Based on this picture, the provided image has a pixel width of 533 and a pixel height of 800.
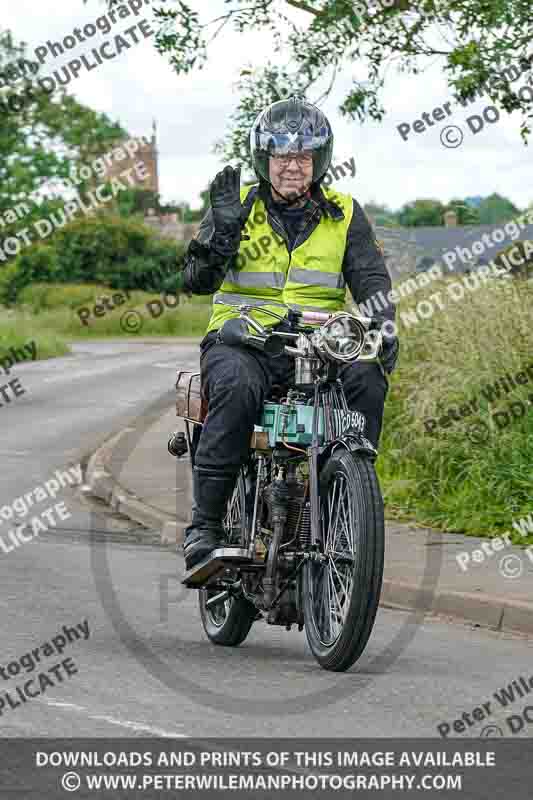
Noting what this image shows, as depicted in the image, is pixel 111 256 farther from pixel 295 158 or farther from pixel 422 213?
pixel 295 158

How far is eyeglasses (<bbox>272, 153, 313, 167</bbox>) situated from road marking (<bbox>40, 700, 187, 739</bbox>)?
240cm

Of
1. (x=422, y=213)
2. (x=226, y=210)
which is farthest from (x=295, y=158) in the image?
(x=422, y=213)

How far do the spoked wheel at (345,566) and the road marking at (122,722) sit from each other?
923 mm

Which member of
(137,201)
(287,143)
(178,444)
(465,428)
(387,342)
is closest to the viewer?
(387,342)

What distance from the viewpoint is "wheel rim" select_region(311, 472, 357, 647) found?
6.11m

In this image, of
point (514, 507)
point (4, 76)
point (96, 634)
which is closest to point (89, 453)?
point (514, 507)

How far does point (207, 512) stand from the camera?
6797 mm

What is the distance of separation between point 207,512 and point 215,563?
1.07 feet

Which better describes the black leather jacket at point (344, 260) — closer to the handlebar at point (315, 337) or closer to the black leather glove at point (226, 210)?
the black leather glove at point (226, 210)

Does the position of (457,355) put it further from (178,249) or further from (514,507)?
(178,249)

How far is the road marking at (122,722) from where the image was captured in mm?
5379

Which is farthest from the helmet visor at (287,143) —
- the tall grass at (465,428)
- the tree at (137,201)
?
the tree at (137,201)

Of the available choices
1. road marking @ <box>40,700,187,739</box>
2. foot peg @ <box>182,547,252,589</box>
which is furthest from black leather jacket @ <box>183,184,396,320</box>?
road marking @ <box>40,700,187,739</box>

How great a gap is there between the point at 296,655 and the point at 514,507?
4.11 metres
